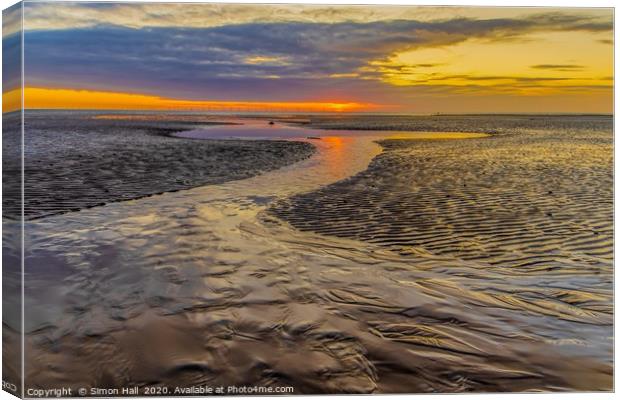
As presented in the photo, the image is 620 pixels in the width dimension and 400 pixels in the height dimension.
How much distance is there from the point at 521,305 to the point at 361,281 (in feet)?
6.68

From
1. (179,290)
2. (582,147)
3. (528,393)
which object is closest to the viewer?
(528,393)

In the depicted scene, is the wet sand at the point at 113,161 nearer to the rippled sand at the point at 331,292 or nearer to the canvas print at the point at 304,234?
the canvas print at the point at 304,234

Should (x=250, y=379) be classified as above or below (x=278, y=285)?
below

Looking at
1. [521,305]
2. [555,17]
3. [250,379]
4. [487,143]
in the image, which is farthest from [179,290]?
[487,143]

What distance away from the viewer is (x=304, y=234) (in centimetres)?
1066

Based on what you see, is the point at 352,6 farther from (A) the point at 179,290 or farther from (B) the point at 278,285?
(A) the point at 179,290

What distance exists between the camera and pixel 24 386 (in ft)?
23.2

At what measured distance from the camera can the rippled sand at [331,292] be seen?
6828 mm

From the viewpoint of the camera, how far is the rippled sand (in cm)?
683

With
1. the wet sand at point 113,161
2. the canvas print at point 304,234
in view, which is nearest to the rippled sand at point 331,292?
the canvas print at point 304,234

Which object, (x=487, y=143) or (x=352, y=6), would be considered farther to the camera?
(x=487, y=143)

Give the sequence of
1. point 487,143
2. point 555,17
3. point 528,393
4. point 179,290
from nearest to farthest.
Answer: point 528,393, point 179,290, point 555,17, point 487,143

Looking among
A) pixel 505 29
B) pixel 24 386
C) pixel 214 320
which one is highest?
pixel 505 29

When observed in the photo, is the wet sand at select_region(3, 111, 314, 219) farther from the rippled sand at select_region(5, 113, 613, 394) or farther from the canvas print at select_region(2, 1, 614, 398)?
the rippled sand at select_region(5, 113, 613, 394)
